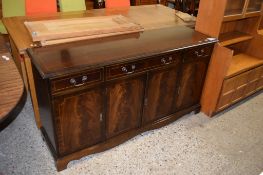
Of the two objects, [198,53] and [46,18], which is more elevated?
[46,18]

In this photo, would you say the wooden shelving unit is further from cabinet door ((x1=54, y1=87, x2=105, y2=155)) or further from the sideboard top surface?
cabinet door ((x1=54, y1=87, x2=105, y2=155))

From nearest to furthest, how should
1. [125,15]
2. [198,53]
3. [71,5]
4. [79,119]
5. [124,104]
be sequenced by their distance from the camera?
[79,119] < [124,104] < [198,53] < [125,15] < [71,5]

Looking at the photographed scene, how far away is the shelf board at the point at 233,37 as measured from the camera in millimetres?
2319

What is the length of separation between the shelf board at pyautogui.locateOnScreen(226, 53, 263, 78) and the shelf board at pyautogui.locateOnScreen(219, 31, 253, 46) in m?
0.21

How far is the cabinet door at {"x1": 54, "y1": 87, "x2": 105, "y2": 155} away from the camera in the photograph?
58.7 inches

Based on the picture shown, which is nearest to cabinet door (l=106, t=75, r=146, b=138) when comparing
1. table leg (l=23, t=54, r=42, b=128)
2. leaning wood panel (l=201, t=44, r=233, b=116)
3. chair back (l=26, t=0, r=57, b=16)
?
table leg (l=23, t=54, r=42, b=128)

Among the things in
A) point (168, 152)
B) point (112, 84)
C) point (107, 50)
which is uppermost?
point (107, 50)

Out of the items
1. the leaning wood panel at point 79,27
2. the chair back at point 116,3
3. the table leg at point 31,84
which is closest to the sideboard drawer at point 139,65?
the leaning wood panel at point 79,27

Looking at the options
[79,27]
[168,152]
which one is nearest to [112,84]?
[79,27]

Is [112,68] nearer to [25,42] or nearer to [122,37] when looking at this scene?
[122,37]

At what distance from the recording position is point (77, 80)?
4.69 feet

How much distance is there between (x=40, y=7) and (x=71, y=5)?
342mm

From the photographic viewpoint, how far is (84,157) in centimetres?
185

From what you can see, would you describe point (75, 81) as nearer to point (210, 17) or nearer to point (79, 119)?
point (79, 119)
